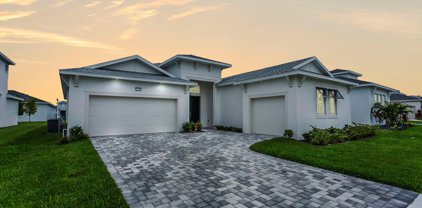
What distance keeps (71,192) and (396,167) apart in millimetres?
7828

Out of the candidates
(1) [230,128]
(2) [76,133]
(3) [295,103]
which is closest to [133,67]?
(2) [76,133]

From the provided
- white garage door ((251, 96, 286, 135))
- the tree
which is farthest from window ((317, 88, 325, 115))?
the tree

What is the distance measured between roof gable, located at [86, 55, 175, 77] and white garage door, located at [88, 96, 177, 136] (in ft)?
8.88

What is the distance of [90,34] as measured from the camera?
12.9 meters

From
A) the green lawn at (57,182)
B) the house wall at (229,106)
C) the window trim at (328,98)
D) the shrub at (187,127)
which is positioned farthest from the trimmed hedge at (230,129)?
the green lawn at (57,182)

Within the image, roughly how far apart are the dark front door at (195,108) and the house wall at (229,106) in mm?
1856

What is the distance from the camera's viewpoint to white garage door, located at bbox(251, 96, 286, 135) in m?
11.5

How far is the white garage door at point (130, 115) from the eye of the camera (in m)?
10.9

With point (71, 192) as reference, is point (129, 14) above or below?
above

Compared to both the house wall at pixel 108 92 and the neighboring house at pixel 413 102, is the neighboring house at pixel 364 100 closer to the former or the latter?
the house wall at pixel 108 92

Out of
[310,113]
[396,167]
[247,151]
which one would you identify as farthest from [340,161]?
[310,113]

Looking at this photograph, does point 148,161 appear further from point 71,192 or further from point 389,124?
point 389,124

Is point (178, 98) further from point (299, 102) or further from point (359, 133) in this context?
point (359, 133)

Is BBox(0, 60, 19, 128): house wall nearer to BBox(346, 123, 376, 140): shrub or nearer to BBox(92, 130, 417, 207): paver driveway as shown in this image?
BBox(92, 130, 417, 207): paver driveway
